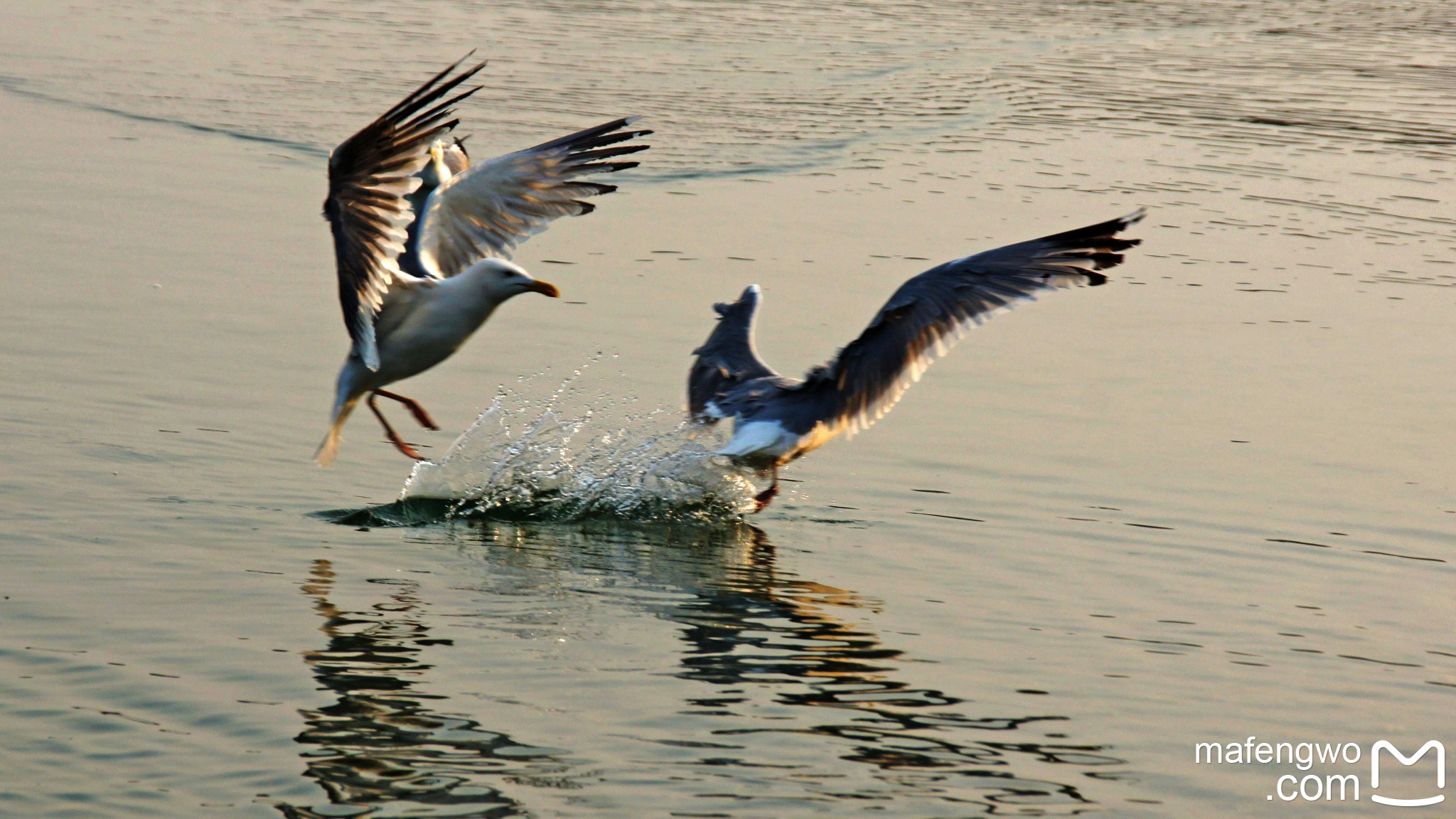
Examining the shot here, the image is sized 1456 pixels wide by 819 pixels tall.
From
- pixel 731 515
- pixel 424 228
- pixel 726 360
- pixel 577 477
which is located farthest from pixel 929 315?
pixel 424 228

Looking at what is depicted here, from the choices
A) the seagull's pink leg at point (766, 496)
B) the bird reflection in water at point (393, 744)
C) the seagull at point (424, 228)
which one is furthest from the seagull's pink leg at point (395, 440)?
the bird reflection in water at point (393, 744)

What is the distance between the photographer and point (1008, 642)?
6508mm

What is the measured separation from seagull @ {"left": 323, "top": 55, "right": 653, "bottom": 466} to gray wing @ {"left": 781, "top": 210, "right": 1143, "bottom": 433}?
131 cm

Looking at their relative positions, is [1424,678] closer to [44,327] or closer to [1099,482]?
[1099,482]

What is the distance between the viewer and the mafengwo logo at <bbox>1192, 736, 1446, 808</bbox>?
5.41 meters

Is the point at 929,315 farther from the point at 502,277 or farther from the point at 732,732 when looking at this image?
the point at 732,732

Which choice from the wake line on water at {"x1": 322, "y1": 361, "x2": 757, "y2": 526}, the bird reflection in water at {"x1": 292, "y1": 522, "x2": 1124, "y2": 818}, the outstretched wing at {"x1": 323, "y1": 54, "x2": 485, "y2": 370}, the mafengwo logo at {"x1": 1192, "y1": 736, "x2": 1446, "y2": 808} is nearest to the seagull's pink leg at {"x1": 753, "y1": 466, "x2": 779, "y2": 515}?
the wake line on water at {"x1": 322, "y1": 361, "x2": 757, "y2": 526}

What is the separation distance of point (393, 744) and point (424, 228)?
4.05 m

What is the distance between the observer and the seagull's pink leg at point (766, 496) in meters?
8.34

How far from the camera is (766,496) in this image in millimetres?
8391

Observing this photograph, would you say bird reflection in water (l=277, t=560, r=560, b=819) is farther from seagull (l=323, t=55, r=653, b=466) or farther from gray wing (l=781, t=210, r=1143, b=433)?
gray wing (l=781, t=210, r=1143, b=433)

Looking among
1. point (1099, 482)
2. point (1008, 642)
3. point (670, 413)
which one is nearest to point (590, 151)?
point (670, 413)

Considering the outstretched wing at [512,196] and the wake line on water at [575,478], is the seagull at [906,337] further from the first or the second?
the outstretched wing at [512,196]

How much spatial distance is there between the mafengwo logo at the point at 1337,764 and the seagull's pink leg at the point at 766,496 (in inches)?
118
